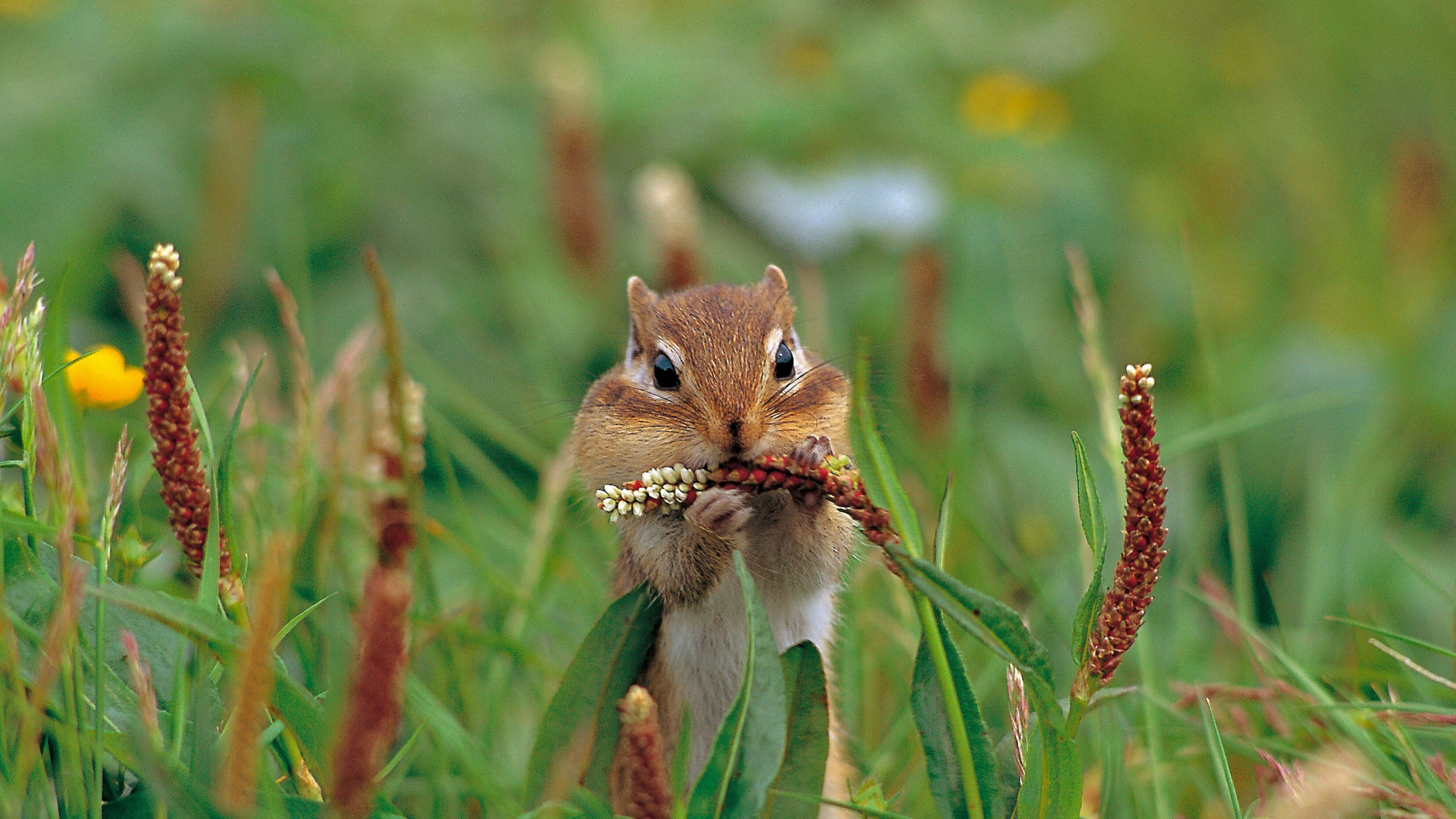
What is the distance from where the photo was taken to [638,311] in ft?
7.50

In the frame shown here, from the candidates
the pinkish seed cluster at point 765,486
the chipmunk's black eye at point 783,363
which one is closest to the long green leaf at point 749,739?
the pinkish seed cluster at point 765,486

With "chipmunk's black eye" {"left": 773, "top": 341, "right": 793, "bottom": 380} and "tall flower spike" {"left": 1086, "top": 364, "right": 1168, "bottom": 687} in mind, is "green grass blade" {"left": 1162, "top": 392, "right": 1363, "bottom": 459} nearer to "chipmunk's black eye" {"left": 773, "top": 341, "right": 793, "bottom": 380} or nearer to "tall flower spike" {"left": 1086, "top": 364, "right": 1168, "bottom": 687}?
"chipmunk's black eye" {"left": 773, "top": 341, "right": 793, "bottom": 380}

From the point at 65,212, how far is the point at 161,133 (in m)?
0.55

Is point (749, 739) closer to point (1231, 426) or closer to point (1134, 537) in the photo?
point (1134, 537)

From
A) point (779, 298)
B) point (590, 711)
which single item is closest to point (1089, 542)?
point (590, 711)

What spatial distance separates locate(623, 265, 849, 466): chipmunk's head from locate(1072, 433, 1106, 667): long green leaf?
57 cm

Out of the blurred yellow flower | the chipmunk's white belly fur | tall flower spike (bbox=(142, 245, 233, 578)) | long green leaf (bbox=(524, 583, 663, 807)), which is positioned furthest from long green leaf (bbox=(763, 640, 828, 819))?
the blurred yellow flower

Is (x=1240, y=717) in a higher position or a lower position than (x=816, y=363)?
lower

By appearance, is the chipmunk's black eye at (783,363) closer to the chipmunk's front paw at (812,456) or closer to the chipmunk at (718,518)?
the chipmunk at (718,518)

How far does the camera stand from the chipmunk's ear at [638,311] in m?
2.25

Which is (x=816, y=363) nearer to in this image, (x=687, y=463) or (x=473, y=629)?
(x=687, y=463)

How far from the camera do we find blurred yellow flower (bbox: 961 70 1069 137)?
5438mm

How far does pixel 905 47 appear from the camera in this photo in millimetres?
5324

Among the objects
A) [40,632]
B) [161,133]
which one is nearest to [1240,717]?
[40,632]
